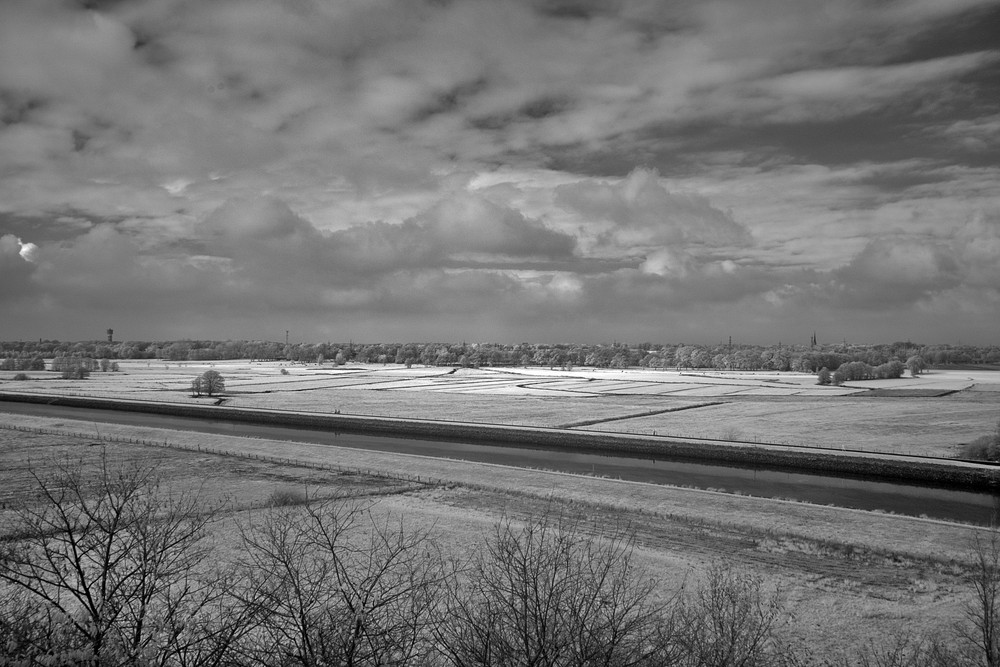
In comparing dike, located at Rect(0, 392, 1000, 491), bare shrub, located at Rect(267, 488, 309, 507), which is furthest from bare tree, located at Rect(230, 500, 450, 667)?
dike, located at Rect(0, 392, 1000, 491)

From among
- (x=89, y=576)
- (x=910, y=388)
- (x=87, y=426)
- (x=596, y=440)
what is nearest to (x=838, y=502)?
(x=596, y=440)

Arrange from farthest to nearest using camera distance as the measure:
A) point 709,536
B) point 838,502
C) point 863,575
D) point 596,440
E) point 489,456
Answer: point 596,440, point 489,456, point 838,502, point 709,536, point 863,575

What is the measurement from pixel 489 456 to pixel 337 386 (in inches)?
3116

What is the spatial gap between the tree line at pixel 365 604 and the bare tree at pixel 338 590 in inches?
4.4

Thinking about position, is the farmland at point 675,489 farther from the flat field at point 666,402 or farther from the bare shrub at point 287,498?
the bare shrub at point 287,498

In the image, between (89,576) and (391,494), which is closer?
(89,576)

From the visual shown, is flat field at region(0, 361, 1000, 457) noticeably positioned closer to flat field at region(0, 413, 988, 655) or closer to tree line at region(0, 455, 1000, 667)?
flat field at region(0, 413, 988, 655)

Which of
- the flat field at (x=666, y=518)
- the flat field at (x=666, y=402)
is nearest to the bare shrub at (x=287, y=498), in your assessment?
the flat field at (x=666, y=518)

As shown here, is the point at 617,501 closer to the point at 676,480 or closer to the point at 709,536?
the point at 709,536

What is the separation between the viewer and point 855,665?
51.4 ft

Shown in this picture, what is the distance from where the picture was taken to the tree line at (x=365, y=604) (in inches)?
397

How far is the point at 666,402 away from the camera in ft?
312

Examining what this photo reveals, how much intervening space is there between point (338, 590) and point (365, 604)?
3.76ft

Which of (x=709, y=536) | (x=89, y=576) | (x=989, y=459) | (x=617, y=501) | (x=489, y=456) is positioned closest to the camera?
A: (x=89, y=576)
